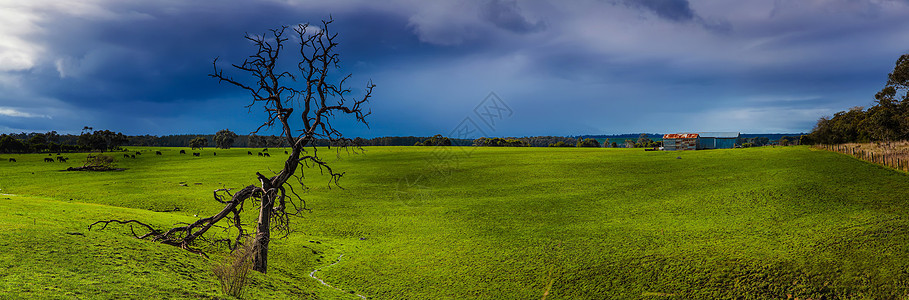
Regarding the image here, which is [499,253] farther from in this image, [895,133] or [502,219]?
[895,133]

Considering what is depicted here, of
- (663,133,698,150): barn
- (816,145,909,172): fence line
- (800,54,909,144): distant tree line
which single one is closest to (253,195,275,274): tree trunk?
(816,145,909,172): fence line

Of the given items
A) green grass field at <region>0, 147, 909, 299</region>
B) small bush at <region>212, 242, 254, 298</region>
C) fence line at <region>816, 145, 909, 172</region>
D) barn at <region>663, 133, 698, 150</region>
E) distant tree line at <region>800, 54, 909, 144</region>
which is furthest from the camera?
barn at <region>663, 133, 698, 150</region>

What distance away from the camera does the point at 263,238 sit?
9625 mm

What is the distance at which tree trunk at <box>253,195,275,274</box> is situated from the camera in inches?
369

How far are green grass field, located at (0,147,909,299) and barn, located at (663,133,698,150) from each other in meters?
33.6

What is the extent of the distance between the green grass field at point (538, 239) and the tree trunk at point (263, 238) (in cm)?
48

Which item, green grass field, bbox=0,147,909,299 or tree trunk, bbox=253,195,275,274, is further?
tree trunk, bbox=253,195,275,274

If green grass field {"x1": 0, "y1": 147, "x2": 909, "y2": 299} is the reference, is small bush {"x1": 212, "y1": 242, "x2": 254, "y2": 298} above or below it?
above

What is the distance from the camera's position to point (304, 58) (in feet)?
33.3

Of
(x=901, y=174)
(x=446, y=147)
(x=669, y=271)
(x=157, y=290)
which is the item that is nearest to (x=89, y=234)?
(x=157, y=290)

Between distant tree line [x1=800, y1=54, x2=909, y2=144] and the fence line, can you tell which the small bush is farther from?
distant tree line [x1=800, y1=54, x2=909, y2=144]

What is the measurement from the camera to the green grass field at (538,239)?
7.14m

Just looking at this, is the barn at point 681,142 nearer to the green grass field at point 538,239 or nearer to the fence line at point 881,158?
the fence line at point 881,158

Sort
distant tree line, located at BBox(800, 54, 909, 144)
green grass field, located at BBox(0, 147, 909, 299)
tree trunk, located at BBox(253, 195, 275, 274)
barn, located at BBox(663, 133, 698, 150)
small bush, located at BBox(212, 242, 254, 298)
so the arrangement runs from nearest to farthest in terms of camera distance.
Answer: small bush, located at BBox(212, 242, 254, 298) < green grass field, located at BBox(0, 147, 909, 299) < tree trunk, located at BBox(253, 195, 275, 274) < distant tree line, located at BBox(800, 54, 909, 144) < barn, located at BBox(663, 133, 698, 150)
